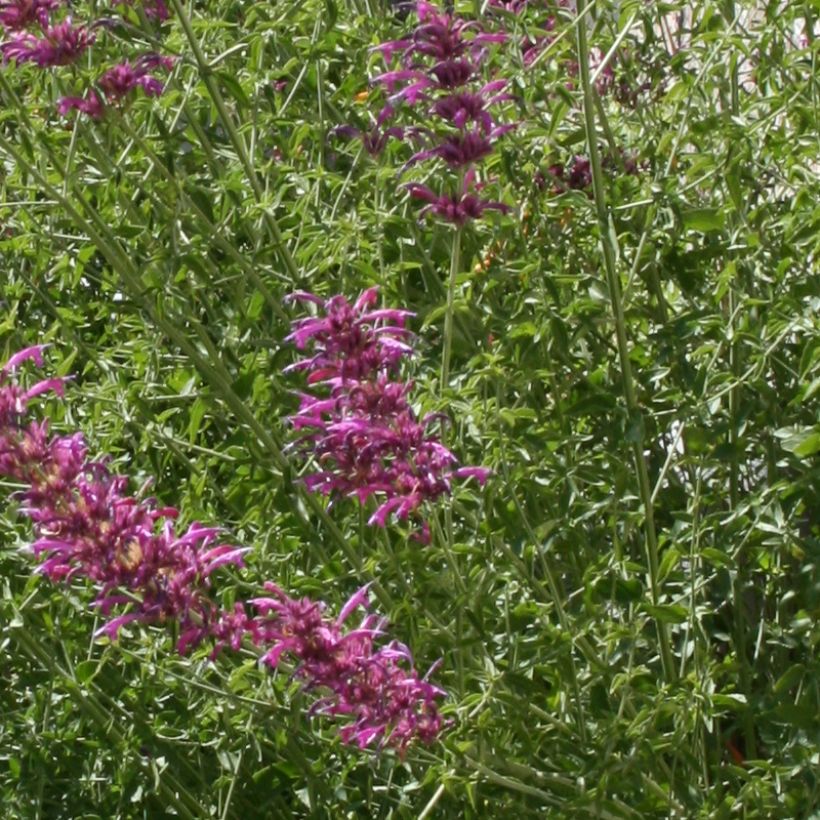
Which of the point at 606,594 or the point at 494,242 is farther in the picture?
the point at 494,242

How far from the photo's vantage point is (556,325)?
276cm

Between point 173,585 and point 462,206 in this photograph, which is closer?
point 173,585

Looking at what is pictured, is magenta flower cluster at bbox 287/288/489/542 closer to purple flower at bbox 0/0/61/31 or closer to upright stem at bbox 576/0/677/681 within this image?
upright stem at bbox 576/0/677/681

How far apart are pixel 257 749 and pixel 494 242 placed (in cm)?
97

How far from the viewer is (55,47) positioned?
111 inches

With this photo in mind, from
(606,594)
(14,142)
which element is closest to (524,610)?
(606,594)

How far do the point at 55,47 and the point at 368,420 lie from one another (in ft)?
3.01

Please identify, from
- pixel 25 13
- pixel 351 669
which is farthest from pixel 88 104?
pixel 351 669

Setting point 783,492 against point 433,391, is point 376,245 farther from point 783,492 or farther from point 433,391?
point 783,492

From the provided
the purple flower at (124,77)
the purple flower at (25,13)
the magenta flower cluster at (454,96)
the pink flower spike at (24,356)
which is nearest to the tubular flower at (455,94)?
the magenta flower cluster at (454,96)

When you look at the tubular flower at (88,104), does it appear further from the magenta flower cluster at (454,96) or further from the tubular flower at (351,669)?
the tubular flower at (351,669)

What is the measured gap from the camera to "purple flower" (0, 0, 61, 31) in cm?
276

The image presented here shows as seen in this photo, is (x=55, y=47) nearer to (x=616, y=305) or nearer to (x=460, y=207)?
(x=460, y=207)

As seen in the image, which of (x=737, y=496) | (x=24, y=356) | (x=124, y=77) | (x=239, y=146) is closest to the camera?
(x=24, y=356)
